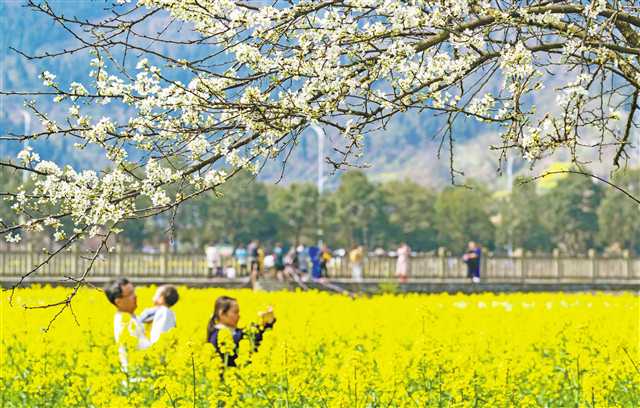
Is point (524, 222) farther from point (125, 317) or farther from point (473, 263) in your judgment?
point (125, 317)

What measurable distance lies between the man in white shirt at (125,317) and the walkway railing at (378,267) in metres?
24.5

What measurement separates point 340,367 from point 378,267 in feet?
100

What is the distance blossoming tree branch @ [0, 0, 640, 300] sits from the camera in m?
6.41

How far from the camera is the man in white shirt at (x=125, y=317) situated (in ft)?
32.5

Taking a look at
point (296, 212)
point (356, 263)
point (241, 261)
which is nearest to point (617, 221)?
point (296, 212)

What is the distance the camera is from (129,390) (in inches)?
366

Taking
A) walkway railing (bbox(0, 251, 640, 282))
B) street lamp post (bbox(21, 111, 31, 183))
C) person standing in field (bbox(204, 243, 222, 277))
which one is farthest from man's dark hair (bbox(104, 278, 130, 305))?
person standing in field (bbox(204, 243, 222, 277))

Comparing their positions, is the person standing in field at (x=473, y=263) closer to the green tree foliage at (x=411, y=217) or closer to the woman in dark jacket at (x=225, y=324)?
the woman in dark jacket at (x=225, y=324)

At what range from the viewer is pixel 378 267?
41719 millimetres

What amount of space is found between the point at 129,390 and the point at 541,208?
117m

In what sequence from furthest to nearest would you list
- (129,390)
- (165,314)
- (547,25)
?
(165,314) < (129,390) < (547,25)

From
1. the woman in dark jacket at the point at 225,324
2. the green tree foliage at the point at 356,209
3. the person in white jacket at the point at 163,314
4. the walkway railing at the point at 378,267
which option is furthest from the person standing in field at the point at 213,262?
the green tree foliage at the point at 356,209

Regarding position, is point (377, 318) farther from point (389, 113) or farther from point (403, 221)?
point (403, 221)

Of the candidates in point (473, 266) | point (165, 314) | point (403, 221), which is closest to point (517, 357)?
point (165, 314)
